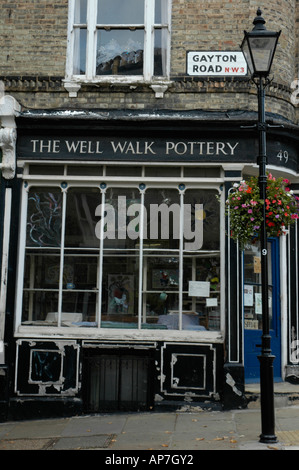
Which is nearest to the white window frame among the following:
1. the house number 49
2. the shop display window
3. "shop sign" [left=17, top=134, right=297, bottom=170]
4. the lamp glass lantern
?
"shop sign" [left=17, top=134, right=297, bottom=170]

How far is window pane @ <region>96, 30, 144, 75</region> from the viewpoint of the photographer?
374 inches

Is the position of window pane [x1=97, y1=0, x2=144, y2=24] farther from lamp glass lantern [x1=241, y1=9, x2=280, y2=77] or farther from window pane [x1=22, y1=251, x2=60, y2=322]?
window pane [x1=22, y1=251, x2=60, y2=322]

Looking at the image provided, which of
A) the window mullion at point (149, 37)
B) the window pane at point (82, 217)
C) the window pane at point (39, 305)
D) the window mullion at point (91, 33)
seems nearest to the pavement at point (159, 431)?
the window pane at point (39, 305)

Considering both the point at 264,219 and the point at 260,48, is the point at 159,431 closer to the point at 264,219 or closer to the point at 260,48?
the point at 264,219

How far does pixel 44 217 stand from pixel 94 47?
2936 millimetres

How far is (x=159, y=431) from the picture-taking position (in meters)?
7.54

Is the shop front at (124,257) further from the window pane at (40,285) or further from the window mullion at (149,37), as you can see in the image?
the window mullion at (149,37)

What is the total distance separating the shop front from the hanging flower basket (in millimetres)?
1232

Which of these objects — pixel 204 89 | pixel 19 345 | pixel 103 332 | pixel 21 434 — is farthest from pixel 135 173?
pixel 21 434

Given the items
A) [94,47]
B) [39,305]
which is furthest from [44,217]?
[94,47]

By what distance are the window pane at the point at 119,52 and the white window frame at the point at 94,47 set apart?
0.31 ft

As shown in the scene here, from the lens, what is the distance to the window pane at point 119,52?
949 cm

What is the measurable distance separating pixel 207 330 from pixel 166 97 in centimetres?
372
